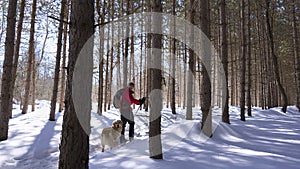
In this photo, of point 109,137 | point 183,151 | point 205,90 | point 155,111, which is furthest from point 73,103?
point 205,90

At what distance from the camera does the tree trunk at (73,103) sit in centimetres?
293

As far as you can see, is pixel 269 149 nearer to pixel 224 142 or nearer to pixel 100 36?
pixel 224 142

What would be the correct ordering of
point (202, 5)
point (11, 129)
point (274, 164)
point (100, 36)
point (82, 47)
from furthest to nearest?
point (100, 36)
point (11, 129)
point (202, 5)
point (274, 164)
point (82, 47)

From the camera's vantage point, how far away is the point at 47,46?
20.9 m

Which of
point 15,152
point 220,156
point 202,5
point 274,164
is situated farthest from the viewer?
point 202,5

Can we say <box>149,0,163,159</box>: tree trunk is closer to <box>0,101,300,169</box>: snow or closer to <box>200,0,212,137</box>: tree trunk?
<box>0,101,300,169</box>: snow

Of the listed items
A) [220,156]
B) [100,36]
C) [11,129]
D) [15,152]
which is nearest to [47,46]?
[100,36]

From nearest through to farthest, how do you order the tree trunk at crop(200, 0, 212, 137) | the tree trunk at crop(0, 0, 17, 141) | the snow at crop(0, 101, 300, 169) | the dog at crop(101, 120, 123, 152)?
the snow at crop(0, 101, 300, 169)
the dog at crop(101, 120, 123, 152)
the tree trunk at crop(200, 0, 212, 137)
the tree trunk at crop(0, 0, 17, 141)

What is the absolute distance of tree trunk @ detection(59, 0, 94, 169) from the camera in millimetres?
2930

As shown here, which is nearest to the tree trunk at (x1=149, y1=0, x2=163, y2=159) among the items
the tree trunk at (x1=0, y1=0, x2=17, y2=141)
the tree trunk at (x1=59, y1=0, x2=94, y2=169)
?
the tree trunk at (x1=59, y1=0, x2=94, y2=169)

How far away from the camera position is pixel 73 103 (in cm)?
298

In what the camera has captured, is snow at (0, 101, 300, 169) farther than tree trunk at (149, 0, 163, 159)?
No

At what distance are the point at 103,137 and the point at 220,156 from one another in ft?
10.9

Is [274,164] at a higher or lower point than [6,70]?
lower
